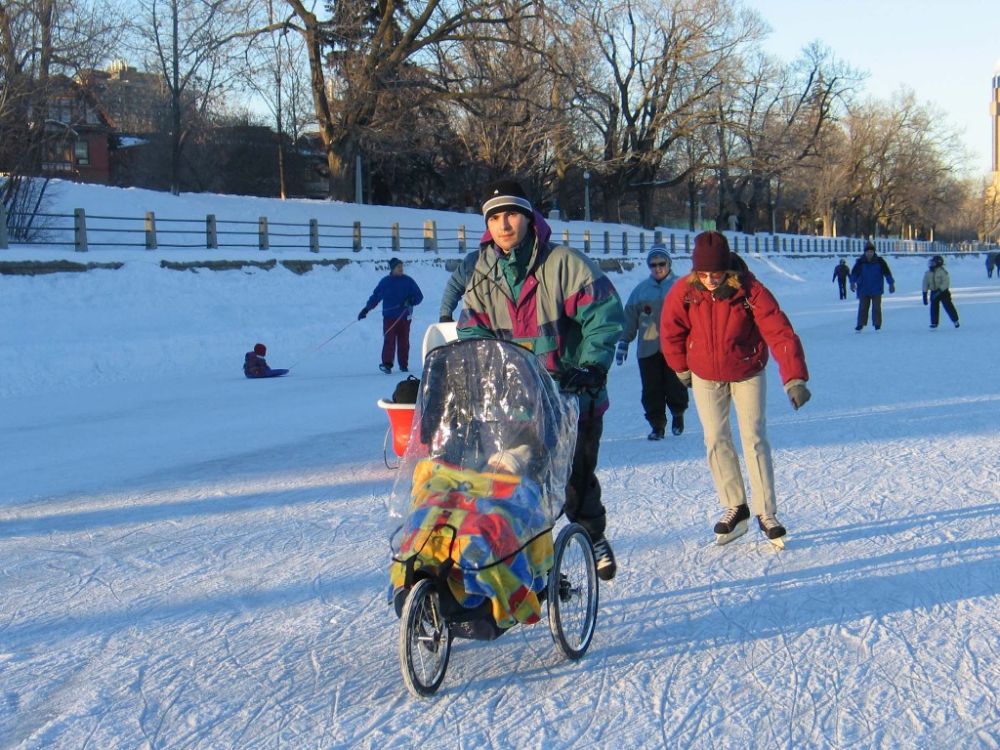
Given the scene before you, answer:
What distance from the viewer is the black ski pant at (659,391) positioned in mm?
8133

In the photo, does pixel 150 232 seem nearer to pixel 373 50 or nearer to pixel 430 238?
pixel 430 238

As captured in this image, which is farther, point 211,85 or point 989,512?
point 211,85

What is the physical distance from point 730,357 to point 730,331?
0.40 feet

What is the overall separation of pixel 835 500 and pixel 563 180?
1801 inches

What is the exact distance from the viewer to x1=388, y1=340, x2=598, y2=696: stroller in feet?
10.7

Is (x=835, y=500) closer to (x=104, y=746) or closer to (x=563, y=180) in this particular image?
(x=104, y=746)

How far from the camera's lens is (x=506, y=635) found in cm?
395

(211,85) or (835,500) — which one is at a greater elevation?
(211,85)

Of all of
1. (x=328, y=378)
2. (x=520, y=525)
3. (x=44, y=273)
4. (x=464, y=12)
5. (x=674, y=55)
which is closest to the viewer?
(x=520, y=525)

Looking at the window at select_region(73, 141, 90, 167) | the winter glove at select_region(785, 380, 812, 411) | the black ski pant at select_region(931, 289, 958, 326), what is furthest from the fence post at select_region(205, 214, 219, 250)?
the window at select_region(73, 141, 90, 167)

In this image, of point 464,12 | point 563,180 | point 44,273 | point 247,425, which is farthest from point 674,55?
point 247,425

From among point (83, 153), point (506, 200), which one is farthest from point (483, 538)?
point (83, 153)

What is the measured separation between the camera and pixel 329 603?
4363 mm

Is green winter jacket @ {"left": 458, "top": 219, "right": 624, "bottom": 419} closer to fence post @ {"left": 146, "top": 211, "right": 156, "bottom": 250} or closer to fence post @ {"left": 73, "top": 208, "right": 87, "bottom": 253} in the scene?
fence post @ {"left": 73, "top": 208, "right": 87, "bottom": 253}
